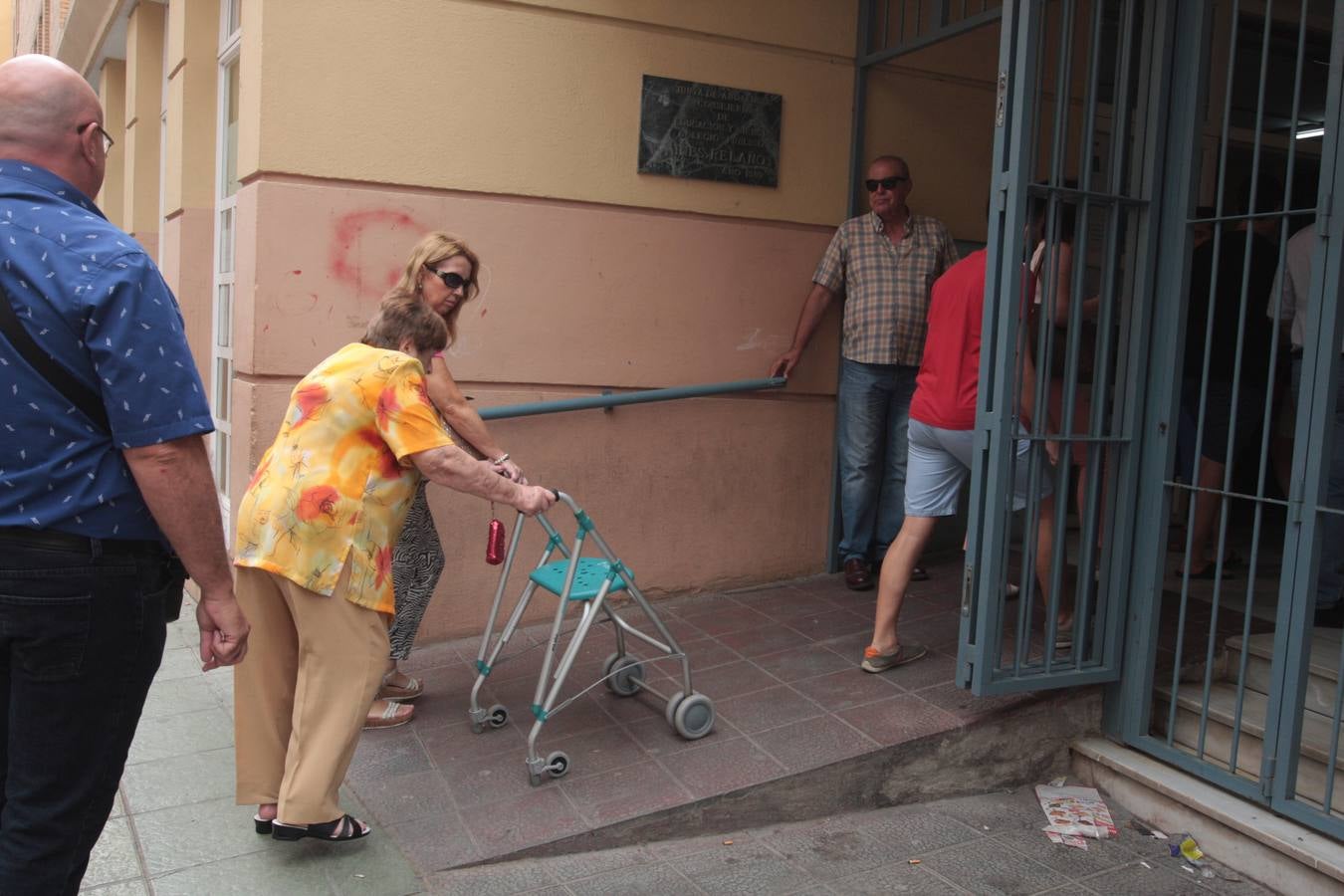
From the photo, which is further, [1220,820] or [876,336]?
[876,336]

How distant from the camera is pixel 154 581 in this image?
2.34 m

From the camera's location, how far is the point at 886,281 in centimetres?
552

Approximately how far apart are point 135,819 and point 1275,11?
7135 mm

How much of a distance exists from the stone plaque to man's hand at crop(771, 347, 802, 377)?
0.84 metres

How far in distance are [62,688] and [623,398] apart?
331cm

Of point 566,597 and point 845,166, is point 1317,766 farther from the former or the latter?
point 845,166

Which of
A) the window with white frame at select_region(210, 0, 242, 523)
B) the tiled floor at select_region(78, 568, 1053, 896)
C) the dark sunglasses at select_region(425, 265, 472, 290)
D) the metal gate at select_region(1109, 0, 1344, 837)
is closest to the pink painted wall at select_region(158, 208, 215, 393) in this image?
the window with white frame at select_region(210, 0, 242, 523)

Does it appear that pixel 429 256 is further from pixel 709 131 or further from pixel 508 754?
pixel 709 131

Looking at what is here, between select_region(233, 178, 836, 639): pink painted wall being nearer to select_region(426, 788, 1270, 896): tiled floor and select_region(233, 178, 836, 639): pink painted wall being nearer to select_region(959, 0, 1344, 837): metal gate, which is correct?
select_region(959, 0, 1344, 837): metal gate

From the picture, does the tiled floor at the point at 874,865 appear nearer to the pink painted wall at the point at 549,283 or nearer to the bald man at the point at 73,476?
the bald man at the point at 73,476

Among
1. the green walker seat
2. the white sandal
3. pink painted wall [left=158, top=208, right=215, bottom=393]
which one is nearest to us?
the green walker seat

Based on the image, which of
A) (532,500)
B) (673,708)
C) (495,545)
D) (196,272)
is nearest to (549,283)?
(495,545)

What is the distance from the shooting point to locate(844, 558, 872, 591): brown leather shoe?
18.5 ft

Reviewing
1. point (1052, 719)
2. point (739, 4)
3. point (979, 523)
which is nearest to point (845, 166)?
point (739, 4)
